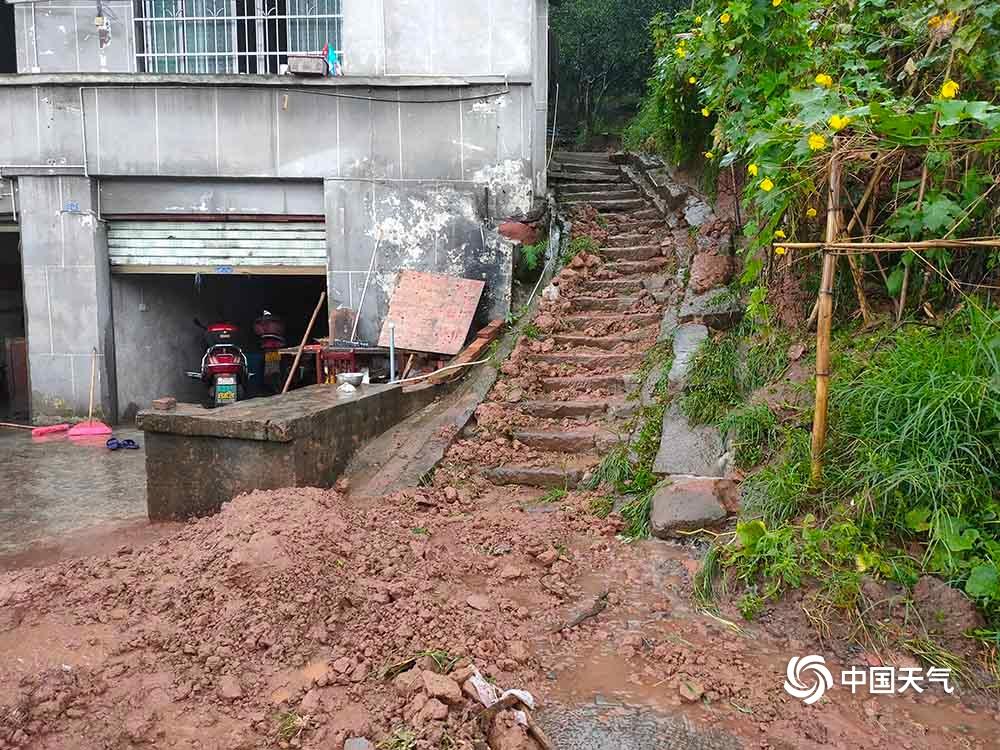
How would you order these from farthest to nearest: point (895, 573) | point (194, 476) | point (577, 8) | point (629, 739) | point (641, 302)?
point (577, 8) < point (641, 302) < point (194, 476) < point (895, 573) < point (629, 739)

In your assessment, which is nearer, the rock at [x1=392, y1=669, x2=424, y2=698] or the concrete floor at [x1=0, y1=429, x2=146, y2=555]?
the rock at [x1=392, y1=669, x2=424, y2=698]

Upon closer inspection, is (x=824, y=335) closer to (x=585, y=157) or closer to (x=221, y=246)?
(x=221, y=246)

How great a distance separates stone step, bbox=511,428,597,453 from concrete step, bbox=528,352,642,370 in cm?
106

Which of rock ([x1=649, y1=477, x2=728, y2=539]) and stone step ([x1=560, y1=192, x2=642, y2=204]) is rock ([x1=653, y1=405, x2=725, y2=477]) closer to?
rock ([x1=649, y1=477, x2=728, y2=539])

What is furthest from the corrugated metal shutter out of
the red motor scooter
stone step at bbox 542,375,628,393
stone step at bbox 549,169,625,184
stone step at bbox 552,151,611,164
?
stone step at bbox 552,151,611,164

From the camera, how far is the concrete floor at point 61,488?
232 inches

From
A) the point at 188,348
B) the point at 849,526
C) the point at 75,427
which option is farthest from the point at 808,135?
the point at 188,348

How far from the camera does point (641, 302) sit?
26.5 ft

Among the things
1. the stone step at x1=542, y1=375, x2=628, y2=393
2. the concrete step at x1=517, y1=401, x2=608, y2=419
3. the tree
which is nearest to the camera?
the concrete step at x1=517, y1=401, x2=608, y2=419

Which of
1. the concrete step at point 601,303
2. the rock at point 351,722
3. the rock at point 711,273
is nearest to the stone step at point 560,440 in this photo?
the rock at point 711,273

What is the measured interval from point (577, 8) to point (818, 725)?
16.2 m

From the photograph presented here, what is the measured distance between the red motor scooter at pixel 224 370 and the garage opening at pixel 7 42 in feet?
20.8

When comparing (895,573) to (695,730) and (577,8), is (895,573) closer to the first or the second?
(695,730)

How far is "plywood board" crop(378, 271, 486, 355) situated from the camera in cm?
848
